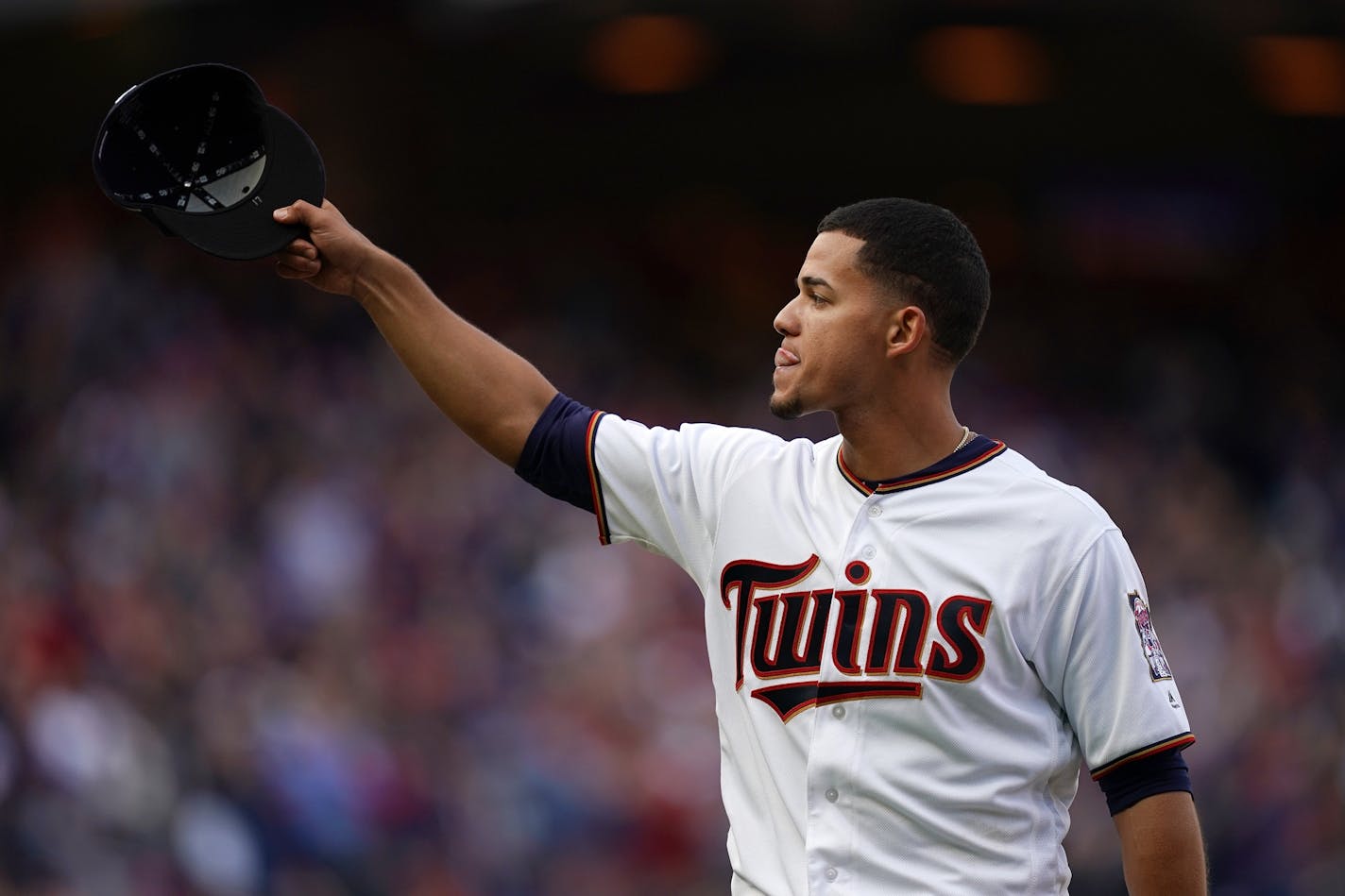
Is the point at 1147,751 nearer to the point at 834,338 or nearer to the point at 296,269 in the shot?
the point at 834,338

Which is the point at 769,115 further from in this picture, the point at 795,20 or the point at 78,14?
the point at 78,14

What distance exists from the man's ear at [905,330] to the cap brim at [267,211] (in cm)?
89

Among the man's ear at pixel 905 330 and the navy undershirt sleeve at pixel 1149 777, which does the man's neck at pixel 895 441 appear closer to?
the man's ear at pixel 905 330

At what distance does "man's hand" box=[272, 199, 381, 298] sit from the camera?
2.72 metres

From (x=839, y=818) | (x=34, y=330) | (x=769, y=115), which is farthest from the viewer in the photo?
(x=769, y=115)

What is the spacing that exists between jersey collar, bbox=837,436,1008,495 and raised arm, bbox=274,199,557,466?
51 cm

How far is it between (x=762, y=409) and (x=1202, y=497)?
106 inches

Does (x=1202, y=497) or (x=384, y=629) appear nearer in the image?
(x=384, y=629)

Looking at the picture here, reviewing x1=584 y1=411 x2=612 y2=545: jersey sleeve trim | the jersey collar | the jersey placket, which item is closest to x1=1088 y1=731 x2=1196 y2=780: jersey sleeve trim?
the jersey placket

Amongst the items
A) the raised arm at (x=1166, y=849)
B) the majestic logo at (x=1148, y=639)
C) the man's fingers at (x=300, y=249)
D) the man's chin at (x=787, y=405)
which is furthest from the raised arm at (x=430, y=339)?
the raised arm at (x=1166, y=849)

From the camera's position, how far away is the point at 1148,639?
8.48ft

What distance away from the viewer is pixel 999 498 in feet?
8.68

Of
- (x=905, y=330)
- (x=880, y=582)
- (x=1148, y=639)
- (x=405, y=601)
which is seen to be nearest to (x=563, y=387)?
(x=405, y=601)

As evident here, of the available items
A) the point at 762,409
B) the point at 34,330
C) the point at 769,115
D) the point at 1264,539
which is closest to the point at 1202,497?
the point at 1264,539
